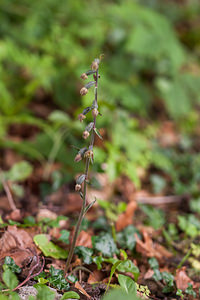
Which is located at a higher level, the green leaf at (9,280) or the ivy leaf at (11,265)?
the ivy leaf at (11,265)

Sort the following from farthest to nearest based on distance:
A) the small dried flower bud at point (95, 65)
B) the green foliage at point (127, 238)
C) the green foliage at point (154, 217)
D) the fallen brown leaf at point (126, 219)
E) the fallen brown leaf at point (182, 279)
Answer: the green foliage at point (154, 217) < the fallen brown leaf at point (126, 219) < the green foliage at point (127, 238) < the fallen brown leaf at point (182, 279) < the small dried flower bud at point (95, 65)

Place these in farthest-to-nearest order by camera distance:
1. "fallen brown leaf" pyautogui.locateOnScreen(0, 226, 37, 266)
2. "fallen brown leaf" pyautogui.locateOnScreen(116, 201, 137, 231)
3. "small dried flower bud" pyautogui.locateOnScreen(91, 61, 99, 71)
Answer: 1. "fallen brown leaf" pyautogui.locateOnScreen(116, 201, 137, 231)
2. "fallen brown leaf" pyautogui.locateOnScreen(0, 226, 37, 266)
3. "small dried flower bud" pyautogui.locateOnScreen(91, 61, 99, 71)

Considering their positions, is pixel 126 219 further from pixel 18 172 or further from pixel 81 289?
pixel 18 172

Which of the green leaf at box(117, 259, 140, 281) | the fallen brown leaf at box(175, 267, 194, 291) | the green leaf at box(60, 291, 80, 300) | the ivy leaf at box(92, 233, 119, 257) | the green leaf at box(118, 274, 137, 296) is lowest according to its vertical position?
the fallen brown leaf at box(175, 267, 194, 291)

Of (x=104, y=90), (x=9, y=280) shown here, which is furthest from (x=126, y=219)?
(x=104, y=90)

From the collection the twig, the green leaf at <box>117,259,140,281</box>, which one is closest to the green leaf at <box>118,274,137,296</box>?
the green leaf at <box>117,259,140,281</box>

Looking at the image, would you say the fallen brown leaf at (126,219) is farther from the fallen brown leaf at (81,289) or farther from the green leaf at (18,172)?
the green leaf at (18,172)

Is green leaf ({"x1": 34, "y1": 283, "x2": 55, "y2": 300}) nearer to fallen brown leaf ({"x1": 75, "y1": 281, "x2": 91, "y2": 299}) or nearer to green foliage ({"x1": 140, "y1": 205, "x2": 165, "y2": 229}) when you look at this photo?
fallen brown leaf ({"x1": 75, "y1": 281, "x2": 91, "y2": 299})

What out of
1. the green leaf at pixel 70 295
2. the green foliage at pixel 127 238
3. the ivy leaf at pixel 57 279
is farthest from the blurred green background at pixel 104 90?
the green leaf at pixel 70 295
